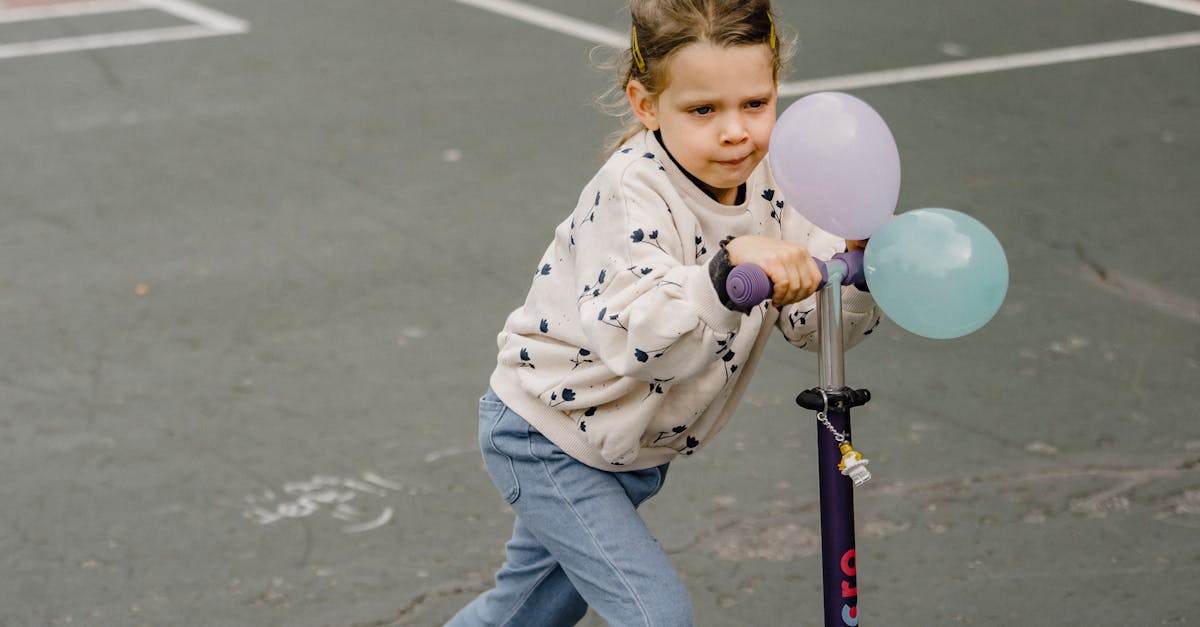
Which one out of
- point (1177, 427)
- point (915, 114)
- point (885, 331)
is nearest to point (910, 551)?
point (1177, 427)

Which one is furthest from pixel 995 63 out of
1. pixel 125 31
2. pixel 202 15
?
pixel 125 31

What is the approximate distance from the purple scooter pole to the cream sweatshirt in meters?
0.15

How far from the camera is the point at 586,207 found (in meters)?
2.72

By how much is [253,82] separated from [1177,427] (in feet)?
18.4

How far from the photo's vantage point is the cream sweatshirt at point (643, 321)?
245 cm

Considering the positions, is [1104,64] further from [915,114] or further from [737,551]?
[737,551]

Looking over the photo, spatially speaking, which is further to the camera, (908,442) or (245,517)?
(908,442)

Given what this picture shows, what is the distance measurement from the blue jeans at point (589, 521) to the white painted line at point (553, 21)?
605 centimetres

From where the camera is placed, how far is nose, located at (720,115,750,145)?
2545mm

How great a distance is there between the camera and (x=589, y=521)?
2.84 meters

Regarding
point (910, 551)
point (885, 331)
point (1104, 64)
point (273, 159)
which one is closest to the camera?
point (910, 551)

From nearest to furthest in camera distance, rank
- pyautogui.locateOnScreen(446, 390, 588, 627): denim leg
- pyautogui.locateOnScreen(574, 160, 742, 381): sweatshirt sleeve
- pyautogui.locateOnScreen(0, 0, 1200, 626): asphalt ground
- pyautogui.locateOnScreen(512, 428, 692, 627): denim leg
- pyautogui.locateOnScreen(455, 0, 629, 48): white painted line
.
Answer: pyautogui.locateOnScreen(574, 160, 742, 381): sweatshirt sleeve, pyautogui.locateOnScreen(512, 428, 692, 627): denim leg, pyautogui.locateOnScreen(446, 390, 588, 627): denim leg, pyautogui.locateOnScreen(0, 0, 1200, 626): asphalt ground, pyautogui.locateOnScreen(455, 0, 629, 48): white painted line

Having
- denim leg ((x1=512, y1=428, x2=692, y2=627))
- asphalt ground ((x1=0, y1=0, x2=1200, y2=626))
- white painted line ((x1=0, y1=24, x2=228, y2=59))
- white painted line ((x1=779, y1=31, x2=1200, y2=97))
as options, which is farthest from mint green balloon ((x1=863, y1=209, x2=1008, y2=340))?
white painted line ((x1=0, y1=24, x2=228, y2=59))

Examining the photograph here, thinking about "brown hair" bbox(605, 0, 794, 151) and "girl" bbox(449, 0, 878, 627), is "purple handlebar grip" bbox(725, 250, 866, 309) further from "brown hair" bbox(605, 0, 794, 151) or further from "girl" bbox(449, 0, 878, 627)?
"brown hair" bbox(605, 0, 794, 151)
